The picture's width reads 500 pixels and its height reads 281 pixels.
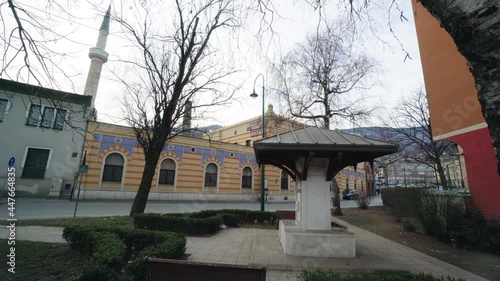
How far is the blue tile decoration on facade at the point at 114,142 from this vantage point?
19.0m

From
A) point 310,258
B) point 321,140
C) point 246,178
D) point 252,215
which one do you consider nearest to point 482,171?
point 321,140

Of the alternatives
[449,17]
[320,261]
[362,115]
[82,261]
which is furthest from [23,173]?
[362,115]

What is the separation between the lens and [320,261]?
5.48 m

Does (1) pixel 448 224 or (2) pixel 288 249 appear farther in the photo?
(1) pixel 448 224

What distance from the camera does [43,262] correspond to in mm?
4789

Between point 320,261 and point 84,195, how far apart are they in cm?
→ 1932

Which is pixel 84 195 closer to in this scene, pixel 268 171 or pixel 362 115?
pixel 268 171

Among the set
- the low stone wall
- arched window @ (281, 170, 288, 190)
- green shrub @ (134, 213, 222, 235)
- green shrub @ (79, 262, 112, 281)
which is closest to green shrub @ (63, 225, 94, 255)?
green shrub @ (79, 262, 112, 281)

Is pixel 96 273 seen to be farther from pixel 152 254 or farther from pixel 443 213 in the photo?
pixel 443 213

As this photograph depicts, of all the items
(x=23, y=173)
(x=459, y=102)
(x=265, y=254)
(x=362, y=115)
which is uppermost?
(x=362, y=115)

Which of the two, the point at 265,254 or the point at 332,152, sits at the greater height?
the point at 332,152

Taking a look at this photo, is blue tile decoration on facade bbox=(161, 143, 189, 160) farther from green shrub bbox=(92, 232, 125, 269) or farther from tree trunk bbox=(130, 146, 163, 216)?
green shrub bbox=(92, 232, 125, 269)

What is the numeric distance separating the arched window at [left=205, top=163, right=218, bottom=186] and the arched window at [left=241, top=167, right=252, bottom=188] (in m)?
3.64

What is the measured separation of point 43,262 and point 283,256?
5311 mm
